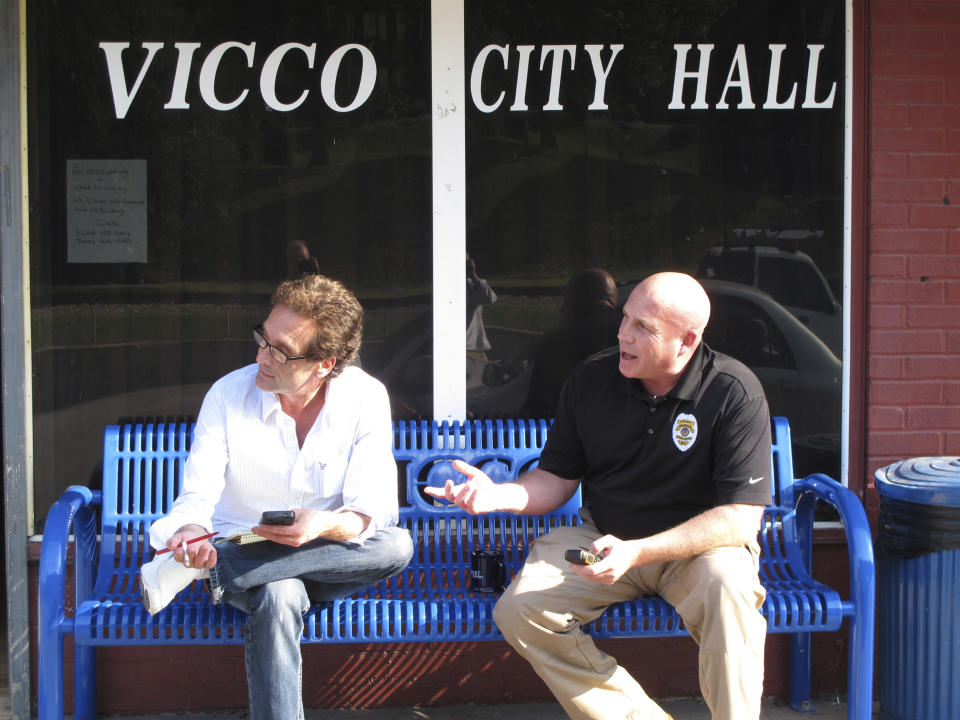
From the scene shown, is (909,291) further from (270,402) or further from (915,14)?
(270,402)

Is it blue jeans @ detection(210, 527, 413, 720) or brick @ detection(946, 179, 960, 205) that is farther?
brick @ detection(946, 179, 960, 205)

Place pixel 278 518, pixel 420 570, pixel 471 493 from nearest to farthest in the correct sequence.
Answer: pixel 278 518 < pixel 471 493 < pixel 420 570

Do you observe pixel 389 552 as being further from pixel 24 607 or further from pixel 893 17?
pixel 893 17

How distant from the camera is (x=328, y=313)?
3.28 m

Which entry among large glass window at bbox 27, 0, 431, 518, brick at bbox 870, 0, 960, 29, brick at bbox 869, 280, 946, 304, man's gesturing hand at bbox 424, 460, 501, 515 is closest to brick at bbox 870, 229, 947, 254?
brick at bbox 869, 280, 946, 304

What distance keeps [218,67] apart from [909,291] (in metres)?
2.68

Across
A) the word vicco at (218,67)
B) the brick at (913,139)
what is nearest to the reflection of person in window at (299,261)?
the word vicco at (218,67)

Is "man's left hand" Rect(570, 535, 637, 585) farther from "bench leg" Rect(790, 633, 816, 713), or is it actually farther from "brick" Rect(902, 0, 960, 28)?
"brick" Rect(902, 0, 960, 28)

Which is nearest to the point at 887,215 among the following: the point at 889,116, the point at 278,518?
the point at 889,116

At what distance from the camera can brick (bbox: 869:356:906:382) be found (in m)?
4.05

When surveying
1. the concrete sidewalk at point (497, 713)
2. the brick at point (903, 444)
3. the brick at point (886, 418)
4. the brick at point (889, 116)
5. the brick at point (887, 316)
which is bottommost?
the concrete sidewalk at point (497, 713)

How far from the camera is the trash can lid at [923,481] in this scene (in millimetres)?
3436

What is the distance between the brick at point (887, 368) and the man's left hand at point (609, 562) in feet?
4.96

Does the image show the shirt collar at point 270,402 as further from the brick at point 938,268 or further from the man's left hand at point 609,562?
the brick at point 938,268
